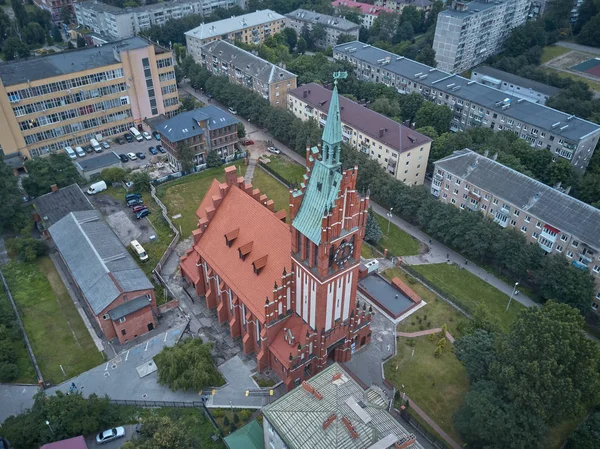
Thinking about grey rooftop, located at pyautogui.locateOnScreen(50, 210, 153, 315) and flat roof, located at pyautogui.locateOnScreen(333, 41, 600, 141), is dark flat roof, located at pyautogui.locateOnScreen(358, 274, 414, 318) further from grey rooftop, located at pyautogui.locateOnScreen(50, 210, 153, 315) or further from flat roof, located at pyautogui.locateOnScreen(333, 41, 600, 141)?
flat roof, located at pyautogui.locateOnScreen(333, 41, 600, 141)

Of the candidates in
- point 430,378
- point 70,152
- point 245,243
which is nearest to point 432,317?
point 430,378

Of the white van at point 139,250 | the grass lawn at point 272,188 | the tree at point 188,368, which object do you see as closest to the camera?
the tree at point 188,368

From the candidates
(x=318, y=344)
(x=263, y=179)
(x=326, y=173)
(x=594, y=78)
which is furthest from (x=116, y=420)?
(x=594, y=78)

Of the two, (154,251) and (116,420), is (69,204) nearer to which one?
(154,251)

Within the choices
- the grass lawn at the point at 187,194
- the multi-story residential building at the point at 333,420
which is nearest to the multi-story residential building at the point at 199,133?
the grass lawn at the point at 187,194

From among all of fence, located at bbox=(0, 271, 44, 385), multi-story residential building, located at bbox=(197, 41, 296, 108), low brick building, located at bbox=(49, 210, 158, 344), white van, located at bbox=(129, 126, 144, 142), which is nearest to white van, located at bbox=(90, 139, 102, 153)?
white van, located at bbox=(129, 126, 144, 142)

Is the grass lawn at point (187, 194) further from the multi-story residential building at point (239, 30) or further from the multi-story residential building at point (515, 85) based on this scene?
the multi-story residential building at point (515, 85)
